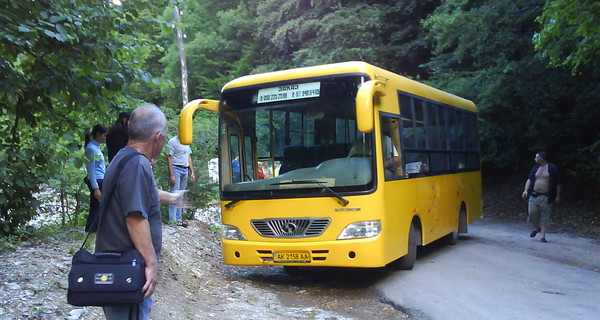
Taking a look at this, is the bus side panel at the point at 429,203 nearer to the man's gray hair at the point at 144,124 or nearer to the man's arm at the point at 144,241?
the man's gray hair at the point at 144,124

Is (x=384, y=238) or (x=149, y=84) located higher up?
(x=149, y=84)

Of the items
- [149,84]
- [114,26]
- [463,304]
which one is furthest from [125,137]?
[463,304]

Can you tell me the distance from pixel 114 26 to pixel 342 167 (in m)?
3.55

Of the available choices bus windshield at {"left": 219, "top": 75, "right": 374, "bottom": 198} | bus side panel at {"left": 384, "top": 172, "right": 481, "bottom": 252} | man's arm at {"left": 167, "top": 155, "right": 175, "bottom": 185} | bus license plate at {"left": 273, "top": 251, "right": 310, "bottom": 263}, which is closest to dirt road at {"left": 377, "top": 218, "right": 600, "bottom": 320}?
bus side panel at {"left": 384, "top": 172, "right": 481, "bottom": 252}

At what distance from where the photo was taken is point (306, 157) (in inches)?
343

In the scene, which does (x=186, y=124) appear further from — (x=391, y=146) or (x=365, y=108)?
(x=391, y=146)

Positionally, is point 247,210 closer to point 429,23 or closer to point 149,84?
point 149,84

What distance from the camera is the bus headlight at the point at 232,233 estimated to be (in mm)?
8719

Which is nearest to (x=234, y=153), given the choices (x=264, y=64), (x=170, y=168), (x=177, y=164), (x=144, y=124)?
(x=170, y=168)

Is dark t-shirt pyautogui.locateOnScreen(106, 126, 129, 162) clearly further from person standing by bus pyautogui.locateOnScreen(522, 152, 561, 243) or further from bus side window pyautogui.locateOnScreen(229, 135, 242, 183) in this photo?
person standing by bus pyautogui.locateOnScreen(522, 152, 561, 243)

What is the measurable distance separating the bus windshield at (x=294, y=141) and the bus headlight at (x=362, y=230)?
49cm

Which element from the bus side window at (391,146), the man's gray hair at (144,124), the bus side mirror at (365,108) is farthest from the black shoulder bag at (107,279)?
the bus side window at (391,146)

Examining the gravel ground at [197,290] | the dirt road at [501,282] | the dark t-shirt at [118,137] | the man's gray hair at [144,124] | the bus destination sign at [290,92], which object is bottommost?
the dirt road at [501,282]

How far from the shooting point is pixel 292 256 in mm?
8234
